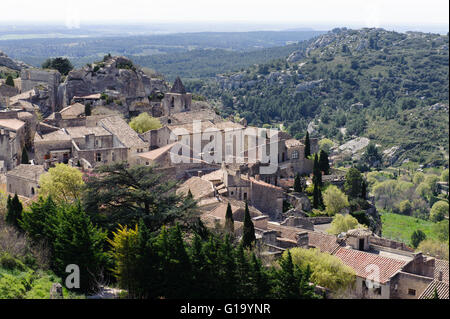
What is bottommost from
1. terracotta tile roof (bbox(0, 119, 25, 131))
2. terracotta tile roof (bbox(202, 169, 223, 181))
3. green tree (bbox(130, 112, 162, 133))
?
terracotta tile roof (bbox(202, 169, 223, 181))

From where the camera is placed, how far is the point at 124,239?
2597 centimetres

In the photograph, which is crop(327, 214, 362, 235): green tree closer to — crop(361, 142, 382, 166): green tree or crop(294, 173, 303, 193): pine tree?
crop(294, 173, 303, 193): pine tree

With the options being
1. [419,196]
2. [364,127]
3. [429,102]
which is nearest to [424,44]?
[429,102]

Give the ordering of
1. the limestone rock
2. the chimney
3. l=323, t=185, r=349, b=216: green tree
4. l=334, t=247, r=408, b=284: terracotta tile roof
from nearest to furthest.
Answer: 1. the limestone rock
2. l=334, t=247, r=408, b=284: terracotta tile roof
3. the chimney
4. l=323, t=185, r=349, b=216: green tree

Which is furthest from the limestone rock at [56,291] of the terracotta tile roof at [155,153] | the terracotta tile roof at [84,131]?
the terracotta tile roof at [84,131]

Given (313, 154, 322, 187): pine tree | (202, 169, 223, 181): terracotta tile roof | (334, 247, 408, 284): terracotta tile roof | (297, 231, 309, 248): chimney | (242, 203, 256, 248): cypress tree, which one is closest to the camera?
(334, 247, 408, 284): terracotta tile roof

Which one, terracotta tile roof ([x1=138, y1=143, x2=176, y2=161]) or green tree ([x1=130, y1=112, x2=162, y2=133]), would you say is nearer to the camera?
terracotta tile roof ([x1=138, y1=143, x2=176, y2=161])

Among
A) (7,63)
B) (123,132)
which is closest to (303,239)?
(123,132)

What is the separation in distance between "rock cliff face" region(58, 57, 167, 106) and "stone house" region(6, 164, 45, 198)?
2091 cm

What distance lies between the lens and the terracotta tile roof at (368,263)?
98.9 ft

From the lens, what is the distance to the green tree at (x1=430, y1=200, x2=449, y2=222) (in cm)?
9981

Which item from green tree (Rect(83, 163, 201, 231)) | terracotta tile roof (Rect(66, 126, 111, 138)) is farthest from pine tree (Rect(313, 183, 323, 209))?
green tree (Rect(83, 163, 201, 231))

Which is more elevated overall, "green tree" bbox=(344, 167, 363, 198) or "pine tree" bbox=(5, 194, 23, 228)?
"pine tree" bbox=(5, 194, 23, 228)

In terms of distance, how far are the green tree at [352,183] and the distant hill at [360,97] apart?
8054 centimetres
